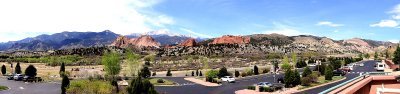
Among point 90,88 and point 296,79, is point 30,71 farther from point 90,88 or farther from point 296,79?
point 296,79

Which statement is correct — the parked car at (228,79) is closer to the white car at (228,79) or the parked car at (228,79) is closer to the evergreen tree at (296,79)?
the white car at (228,79)

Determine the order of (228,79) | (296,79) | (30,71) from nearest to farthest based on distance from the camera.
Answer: (296,79) → (228,79) → (30,71)

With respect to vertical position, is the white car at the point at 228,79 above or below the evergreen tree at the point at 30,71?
below

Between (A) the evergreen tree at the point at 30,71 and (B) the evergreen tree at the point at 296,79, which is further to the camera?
(A) the evergreen tree at the point at 30,71

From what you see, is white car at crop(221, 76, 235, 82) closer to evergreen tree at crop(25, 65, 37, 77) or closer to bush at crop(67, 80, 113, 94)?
bush at crop(67, 80, 113, 94)

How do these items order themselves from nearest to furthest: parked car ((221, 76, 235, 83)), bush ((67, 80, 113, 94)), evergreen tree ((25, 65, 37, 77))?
bush ((67, 80, 113, 94)) < parked car ((221, 76, 235, 83)) < evergreen tree ((25, 65, 37, 77))

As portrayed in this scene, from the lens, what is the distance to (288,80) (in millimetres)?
53062

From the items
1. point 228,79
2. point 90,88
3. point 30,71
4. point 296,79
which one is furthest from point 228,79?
point 30,71

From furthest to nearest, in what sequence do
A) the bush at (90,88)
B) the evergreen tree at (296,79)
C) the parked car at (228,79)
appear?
the parked car at (228,79)
the evergreen tree at (296,79)
the bush at (90,88)

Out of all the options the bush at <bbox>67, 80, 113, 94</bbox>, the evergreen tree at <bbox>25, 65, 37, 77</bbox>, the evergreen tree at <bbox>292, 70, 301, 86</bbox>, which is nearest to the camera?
the bush at <bbox>67, 80, 113, 94</bbox>

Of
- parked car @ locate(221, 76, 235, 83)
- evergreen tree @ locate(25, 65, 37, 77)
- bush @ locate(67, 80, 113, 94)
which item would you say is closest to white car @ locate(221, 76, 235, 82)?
parked car @ locate(221, 76, 235, 83)

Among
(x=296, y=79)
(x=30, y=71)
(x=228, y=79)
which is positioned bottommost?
(x=228, y=79)

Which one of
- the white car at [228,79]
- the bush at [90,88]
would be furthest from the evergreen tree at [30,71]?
the bush at [90,88]

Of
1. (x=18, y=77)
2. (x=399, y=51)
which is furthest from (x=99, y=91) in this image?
(x=399, y=51)
